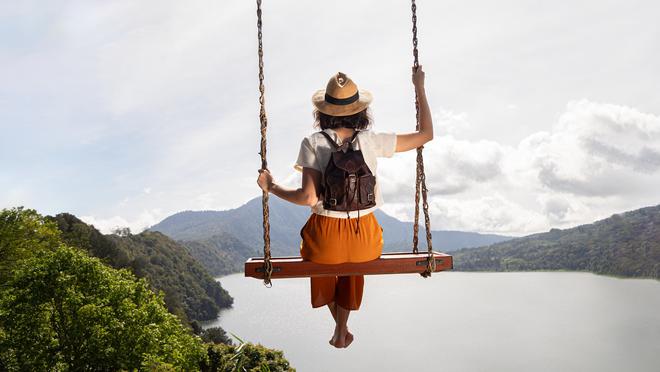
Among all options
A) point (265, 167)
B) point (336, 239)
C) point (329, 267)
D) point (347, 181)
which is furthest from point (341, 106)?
point (329, 267)

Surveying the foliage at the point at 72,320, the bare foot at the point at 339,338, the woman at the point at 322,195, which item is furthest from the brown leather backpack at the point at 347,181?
the foliage at the point at 72,320

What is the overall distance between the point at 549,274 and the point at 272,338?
10148 cm

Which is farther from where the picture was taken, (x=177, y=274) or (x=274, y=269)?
(x=177, y=274)

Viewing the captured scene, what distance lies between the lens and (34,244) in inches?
875

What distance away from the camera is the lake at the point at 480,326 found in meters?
87.8

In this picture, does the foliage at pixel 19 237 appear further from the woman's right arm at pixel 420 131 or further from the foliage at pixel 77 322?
the woman's right arm at pixel 420 131

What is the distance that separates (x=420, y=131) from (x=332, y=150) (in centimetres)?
65

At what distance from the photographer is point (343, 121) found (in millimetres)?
3443

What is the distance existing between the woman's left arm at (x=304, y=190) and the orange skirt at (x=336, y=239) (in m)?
0.16

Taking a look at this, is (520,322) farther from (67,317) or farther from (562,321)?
(67,317)

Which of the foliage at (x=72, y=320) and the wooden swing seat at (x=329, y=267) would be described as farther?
the foliage at (x=72, y=320)

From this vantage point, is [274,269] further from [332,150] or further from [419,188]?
[419,188]

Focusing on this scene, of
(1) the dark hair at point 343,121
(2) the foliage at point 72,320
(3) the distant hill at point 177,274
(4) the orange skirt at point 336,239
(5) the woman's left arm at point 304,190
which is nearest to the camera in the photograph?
(5) the woman's left arm at point 304,190

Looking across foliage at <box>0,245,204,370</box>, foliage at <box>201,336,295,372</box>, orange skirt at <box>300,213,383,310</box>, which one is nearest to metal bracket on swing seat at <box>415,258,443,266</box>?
orange skirt at <box>300,213,383,310</box>
